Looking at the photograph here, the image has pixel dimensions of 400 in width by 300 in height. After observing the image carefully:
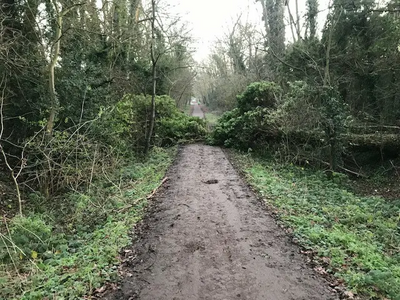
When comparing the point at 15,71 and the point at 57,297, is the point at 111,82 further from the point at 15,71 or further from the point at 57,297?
the point at 57,297

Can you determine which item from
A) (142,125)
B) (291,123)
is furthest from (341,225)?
(142,125)

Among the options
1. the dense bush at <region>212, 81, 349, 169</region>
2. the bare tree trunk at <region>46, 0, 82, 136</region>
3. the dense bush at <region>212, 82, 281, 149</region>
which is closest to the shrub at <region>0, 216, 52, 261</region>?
the bare tree trunk at <region>46, 0, 82, 136</region>

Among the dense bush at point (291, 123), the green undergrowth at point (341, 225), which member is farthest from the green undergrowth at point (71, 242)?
the dense bush at point (291, 123)

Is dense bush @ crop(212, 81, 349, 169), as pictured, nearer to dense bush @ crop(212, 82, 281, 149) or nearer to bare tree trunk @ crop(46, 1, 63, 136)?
dense bush @ crop(212, 82, 281, 149)

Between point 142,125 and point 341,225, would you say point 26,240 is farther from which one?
point 142,125

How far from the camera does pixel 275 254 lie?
575 centimetres

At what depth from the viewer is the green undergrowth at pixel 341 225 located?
16.1 feet

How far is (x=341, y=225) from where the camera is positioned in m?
7.22

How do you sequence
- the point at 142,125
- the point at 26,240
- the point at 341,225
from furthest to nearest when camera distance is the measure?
the point at 142,125, the point at 341,225, the point at 26,240

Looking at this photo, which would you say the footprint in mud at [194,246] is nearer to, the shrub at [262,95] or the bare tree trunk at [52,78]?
the bare tree trunk at [52,78]

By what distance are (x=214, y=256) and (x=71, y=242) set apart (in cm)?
318

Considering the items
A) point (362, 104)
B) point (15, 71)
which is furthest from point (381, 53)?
point (15, 71)

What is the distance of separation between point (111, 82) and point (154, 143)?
420cm

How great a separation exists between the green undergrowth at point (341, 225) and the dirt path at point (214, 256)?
0.44m
